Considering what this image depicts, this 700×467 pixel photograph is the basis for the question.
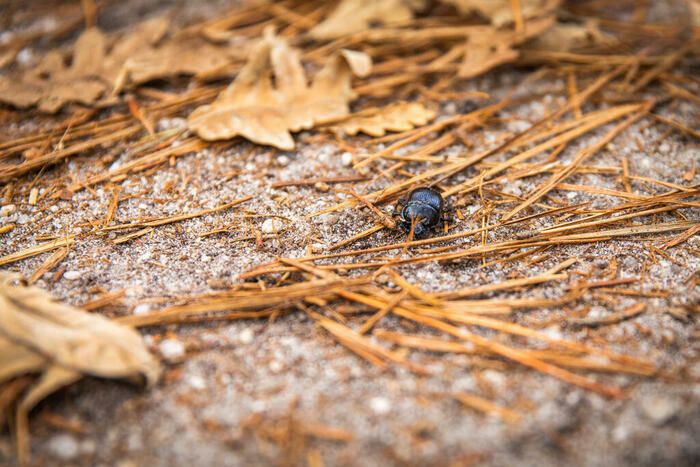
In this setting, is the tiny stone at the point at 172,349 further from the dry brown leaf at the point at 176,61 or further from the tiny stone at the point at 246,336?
the dry brown leaf at the point at 176,61

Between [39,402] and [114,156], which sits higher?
[114,156]

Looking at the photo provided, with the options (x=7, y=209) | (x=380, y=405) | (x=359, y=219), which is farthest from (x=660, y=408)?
(x=7, y=209)

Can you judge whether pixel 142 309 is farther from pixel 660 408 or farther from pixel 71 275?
pixel 660 408

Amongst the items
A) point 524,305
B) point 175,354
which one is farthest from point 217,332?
point 524,305

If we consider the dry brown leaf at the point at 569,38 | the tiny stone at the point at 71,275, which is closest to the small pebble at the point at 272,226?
the tiny stone at the point at 71,275

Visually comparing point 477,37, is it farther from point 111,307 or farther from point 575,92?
point 111,307

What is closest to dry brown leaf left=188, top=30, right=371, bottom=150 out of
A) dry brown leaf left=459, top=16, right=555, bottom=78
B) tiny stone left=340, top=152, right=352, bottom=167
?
tiny stone left=340, top=152, right=352, bottom=167
